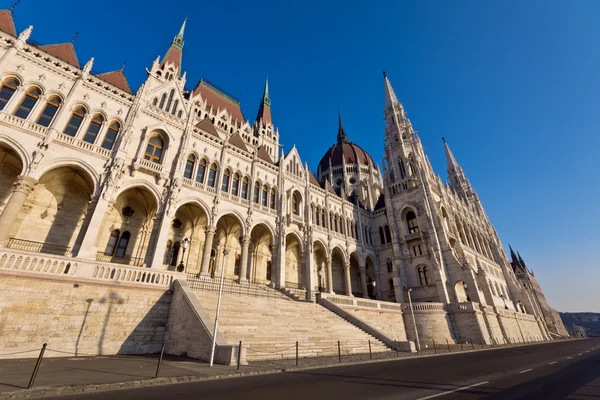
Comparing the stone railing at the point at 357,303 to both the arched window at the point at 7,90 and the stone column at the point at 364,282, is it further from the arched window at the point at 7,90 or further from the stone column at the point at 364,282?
the arched window at the point at 7,90

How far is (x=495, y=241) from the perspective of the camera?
4766 cm

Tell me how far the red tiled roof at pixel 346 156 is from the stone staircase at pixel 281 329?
45.7m

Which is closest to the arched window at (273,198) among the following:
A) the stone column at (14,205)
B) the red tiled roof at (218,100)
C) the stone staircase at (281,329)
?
the stone staircase at (281,329)

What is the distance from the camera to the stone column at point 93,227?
13734mm

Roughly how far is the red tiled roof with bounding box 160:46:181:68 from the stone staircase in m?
32.1

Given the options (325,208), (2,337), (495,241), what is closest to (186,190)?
(2,337)

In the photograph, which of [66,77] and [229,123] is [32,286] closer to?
[66,77]

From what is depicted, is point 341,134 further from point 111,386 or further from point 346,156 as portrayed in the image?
point 111,386

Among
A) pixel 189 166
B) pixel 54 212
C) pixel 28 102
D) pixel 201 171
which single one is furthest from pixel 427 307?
pixel 28 102

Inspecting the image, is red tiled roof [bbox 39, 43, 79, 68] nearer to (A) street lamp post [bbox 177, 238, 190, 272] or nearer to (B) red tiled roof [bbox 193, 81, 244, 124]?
(A) street lamp post [bbox 177, 238, 190, 272]

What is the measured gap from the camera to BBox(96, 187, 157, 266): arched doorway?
18.3 metres

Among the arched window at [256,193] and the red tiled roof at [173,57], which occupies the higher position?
the red tiled roof at [173,57]

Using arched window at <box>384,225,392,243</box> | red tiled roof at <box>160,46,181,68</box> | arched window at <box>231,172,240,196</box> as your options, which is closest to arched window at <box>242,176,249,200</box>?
arched window at <box>231,172,240,196</box>

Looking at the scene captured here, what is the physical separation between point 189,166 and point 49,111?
8.90 m
